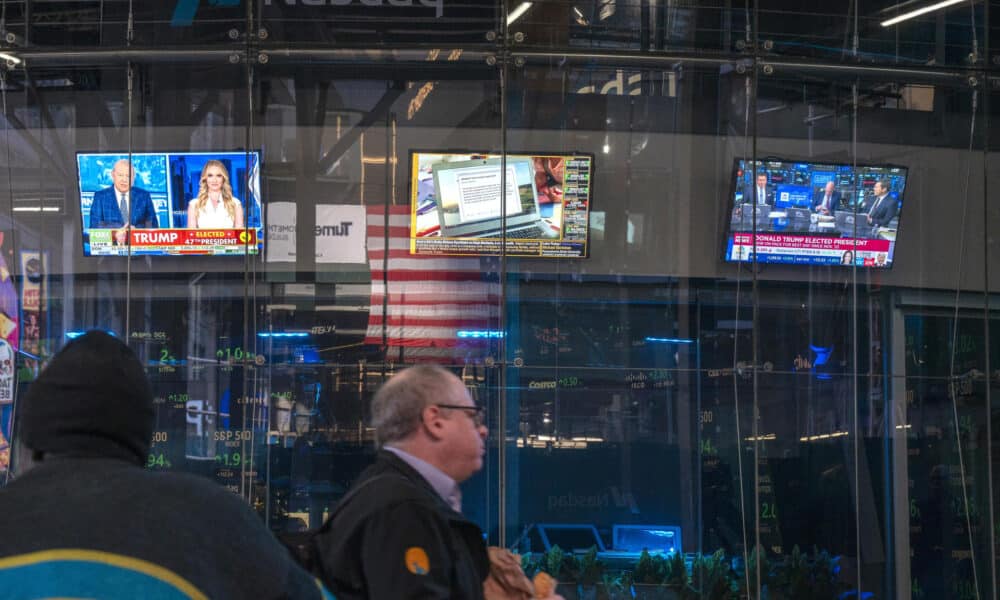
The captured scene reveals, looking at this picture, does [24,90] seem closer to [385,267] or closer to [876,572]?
[385,267]

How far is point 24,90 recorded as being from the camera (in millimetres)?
7562

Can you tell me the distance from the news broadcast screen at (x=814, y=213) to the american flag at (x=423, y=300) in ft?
5.13

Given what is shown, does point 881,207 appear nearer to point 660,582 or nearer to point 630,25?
point 630,25

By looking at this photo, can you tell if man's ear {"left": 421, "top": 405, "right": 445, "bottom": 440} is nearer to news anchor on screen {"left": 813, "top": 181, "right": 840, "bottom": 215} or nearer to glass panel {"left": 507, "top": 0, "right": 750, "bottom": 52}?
glass panel {"left": 507, "top": 0, "right": 750, "bottom": 52}

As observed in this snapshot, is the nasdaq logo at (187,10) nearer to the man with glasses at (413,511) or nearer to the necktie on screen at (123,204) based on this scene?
the necktie on screen at (123,204)

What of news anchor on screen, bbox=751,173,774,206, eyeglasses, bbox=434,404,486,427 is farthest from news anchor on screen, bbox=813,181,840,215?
eyeglasses, bbox=434,404,486,427

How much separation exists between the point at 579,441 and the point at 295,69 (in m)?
2.84

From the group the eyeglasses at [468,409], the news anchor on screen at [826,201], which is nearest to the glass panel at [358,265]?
the news anchor on screen at [826,201]

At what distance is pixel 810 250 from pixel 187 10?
409 centimetres

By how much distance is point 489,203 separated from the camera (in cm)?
742

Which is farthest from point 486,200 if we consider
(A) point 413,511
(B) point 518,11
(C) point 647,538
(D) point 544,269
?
(A) point 413,511

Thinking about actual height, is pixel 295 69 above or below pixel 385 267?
above

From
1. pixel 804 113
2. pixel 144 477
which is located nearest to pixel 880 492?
Answer: pixel 804 113

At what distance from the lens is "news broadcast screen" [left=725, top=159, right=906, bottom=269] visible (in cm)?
758
